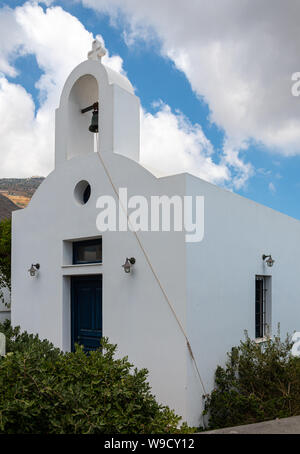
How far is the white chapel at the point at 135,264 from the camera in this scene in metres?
5.66

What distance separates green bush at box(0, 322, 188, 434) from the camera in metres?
2.99

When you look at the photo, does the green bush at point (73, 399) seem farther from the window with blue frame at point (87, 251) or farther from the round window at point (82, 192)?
the round window at point (82, 192)

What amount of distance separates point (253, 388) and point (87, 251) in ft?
12.3

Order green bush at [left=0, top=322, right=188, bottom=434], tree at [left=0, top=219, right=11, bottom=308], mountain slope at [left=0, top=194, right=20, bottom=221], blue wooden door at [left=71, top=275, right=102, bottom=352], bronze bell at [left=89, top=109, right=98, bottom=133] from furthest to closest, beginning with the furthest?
mountain slope at [left=0, top=194, right=20, bottom=221]
tree at [left=0, top=219, right=11, bottom=308]
bronze bell at [left=89, top=109, right=98, bottom=133]
blue wooden door at [left=71, top=275, right=102, bottom=352]
green bush at [left=0, top=322, right=188, bottom=434]

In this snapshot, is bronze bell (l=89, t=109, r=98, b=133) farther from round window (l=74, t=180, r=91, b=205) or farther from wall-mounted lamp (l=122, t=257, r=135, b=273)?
wall-mounted lamp (l=122, t=257, r=135, b=273)

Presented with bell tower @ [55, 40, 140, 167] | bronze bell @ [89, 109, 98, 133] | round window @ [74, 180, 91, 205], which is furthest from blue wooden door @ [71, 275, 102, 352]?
bronze bell @ [89, 109, 98, 133]

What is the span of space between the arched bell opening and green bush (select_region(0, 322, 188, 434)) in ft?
16.7

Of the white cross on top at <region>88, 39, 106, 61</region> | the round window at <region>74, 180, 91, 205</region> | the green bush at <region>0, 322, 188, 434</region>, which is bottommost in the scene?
the green bush at <region>0, 322, 188, 434</region>

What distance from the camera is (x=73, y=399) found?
10.2ft

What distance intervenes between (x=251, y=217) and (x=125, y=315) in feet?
10.6

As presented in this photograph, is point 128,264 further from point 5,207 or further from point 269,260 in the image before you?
point 5,207

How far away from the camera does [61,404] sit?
10.1 feet

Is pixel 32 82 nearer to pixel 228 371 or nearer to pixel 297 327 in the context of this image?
pixel 228 371

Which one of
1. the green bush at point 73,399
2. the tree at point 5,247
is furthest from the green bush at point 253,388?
the tree at point 5,247
